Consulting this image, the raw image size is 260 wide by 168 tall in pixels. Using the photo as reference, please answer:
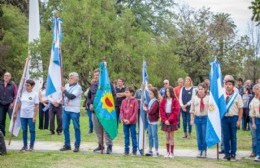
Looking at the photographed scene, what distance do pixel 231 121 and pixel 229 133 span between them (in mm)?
301

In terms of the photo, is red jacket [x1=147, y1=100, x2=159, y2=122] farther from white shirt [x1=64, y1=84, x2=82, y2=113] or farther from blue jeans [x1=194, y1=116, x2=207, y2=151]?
white shirt [x1=64, y1=84, x2=82, y2=113]

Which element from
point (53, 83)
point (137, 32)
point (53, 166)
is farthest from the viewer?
point (137, 32)

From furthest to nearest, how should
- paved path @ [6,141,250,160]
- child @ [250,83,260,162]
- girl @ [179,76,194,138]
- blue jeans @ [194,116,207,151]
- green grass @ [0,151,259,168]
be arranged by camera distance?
girl @ [179,76,194,138] → paved path @ [6,141,250,160] → blue jeans @ [194,116,207,151] → child @ [250,83,260,162] → green grass @ [0,151,259,168]

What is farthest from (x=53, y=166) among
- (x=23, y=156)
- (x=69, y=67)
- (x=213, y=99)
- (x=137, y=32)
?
(x=137, y=32)

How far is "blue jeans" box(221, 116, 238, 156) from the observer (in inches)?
462

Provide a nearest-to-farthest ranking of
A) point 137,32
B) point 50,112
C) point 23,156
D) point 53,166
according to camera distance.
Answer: point 53,166
point 23,156
point 50,112
point 137,32

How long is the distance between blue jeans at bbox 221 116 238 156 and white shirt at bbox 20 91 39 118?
481 centimetres

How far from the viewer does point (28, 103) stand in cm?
1219

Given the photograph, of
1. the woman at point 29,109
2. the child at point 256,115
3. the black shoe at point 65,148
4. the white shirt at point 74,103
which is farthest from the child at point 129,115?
the child at point 256,115

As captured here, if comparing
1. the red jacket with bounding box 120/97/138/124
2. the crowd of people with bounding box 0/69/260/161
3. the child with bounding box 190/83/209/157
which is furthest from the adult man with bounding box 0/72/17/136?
the child with bounding box 190/83/209/157

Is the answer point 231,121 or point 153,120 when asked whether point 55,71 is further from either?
point 231,121

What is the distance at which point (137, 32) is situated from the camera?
103 feet

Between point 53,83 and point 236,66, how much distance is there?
117 ft

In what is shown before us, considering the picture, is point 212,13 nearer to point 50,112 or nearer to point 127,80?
point 127,80
